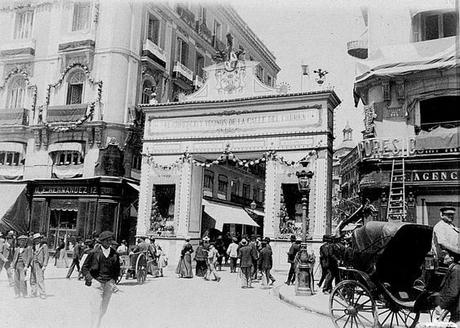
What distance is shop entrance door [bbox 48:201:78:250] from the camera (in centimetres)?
2541

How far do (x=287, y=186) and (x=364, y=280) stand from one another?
13.6 metres

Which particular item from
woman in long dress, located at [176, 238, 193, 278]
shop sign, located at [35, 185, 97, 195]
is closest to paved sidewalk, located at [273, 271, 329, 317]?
woman in long dress, located at [176, 238, 193, 278]

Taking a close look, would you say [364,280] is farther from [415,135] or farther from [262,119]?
[262,119]

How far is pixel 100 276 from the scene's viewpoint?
7.74m

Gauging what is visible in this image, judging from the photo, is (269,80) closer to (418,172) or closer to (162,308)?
(418,172)

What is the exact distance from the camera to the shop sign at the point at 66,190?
25.2 metres

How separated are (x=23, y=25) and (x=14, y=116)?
17.7 feet

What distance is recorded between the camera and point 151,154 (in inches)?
966

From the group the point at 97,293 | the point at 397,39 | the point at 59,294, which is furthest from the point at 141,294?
A: the point at 397,39

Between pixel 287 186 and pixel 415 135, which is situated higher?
pixel 415 135

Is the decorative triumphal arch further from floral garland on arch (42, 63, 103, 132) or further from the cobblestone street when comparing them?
the cobblestone street

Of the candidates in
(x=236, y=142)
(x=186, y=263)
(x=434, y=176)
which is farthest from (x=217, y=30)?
(x=434, y=176)

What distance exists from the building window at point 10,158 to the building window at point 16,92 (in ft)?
9.14

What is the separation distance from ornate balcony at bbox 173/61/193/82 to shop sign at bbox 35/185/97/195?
914 cm
